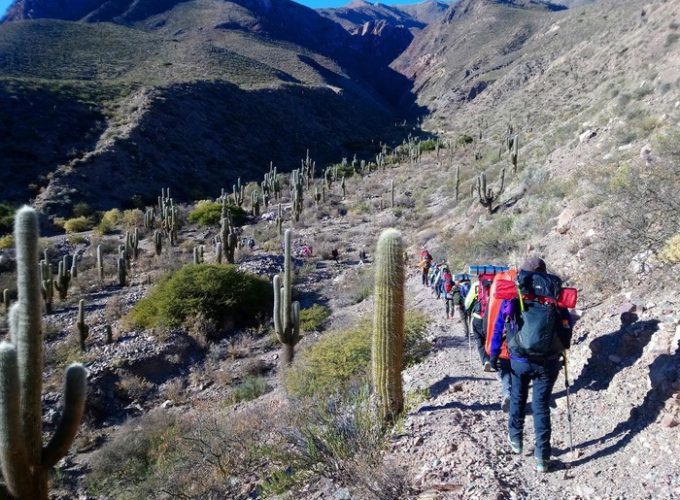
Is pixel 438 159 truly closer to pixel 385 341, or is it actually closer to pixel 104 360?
pixel 104 360

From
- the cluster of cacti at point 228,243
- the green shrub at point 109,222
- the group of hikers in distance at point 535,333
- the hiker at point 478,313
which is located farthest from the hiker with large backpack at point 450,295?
the green shrub at point 109,222

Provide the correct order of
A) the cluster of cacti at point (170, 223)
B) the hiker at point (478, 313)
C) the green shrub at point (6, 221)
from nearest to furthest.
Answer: the hiker at point (478, 313)
the cluster of cacti at point (170, 223)
the green shrub at point (6, 221)

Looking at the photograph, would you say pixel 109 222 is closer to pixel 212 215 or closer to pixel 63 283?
pixel 212 215

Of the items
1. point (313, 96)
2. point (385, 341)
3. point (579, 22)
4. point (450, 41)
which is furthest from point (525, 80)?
point (385, 341)

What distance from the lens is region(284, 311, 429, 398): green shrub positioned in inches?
280

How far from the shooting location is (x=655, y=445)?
146 inches

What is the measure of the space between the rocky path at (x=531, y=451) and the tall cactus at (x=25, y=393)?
2840mm

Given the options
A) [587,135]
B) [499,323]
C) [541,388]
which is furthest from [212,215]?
[541,388]

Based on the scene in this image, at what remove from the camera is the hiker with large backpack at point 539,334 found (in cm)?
371

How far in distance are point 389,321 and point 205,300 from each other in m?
7.87

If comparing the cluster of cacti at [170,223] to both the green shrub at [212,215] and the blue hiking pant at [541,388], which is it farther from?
the blue hiking pant at [541,388]

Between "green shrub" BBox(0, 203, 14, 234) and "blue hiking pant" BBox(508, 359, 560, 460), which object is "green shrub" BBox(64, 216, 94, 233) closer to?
"green shrub" BBox(0, 203, 14, 234)

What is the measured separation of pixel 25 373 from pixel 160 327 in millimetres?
7872

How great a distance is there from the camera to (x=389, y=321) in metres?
5.18
